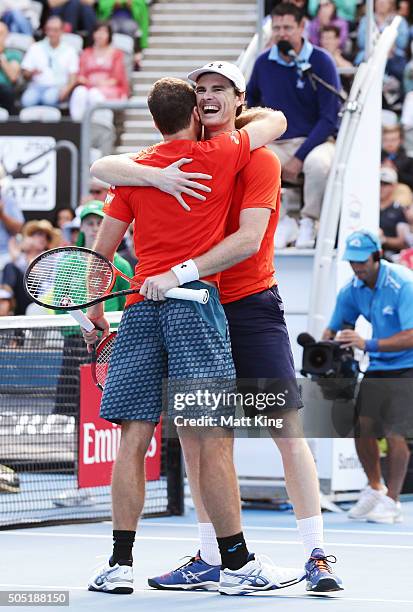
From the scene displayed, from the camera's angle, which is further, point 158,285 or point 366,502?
point 366,502

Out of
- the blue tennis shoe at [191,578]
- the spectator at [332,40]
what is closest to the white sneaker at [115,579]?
the blue tennis shoe at [191,578]

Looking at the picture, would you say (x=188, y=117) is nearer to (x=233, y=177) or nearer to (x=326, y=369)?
(x=233, y=177)

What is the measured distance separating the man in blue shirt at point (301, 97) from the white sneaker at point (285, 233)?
275 mm

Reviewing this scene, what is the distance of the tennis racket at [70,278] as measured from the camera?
6.61 metres

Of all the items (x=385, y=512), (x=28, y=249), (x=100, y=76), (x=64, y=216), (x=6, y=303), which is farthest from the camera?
(x=100, y=76)

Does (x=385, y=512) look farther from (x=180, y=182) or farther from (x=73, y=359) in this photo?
(x=180, y=182)

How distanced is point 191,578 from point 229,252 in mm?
1496

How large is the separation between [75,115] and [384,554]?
10.9 metres

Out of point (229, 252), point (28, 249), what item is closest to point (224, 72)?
point (229, 252)

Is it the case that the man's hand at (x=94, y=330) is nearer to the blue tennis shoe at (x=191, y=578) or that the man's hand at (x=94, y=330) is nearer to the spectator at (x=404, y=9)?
the blue tennis shoe at (x=191, y=578)

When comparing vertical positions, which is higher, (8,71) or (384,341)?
(8,71)

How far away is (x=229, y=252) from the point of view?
6543 millimetres

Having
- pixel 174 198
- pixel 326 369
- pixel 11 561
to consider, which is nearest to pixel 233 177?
pixel 174 198

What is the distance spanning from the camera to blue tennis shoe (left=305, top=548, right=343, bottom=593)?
662 centimetres
